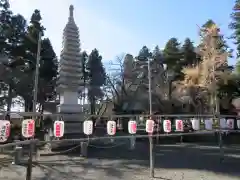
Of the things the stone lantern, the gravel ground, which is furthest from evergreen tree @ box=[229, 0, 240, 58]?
the gravel ground

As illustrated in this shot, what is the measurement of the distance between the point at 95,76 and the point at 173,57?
479 inches

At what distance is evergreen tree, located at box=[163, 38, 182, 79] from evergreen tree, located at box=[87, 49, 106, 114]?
990cm

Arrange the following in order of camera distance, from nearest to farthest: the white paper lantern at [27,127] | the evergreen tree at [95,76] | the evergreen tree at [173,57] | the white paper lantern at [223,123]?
1. the white paper lantern at [27,127]
2. the white paper lantern at [223,123]
3. the evergreen tree at [173,57]
4. the evergreen tree at [95,76]

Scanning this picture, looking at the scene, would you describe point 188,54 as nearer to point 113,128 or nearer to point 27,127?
point 113,128

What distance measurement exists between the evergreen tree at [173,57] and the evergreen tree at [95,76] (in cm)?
990

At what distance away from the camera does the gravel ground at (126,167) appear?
474 inches

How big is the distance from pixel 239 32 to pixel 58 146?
23.2m

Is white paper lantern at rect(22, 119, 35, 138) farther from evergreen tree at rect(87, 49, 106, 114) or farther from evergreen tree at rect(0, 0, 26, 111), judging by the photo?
evergreen tree at rect(87, 49, 106, 114)

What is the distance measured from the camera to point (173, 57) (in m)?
40.8

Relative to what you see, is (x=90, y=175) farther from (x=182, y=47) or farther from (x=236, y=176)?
(x=182, y=47)

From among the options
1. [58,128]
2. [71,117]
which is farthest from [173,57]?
[58,128]

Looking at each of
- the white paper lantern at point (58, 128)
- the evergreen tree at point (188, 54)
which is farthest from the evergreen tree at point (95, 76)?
the white paper lantern at point (58, 128)

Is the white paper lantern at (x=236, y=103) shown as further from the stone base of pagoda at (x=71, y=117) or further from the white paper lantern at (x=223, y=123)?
the stone base of pagoda at (x=71, y=117)

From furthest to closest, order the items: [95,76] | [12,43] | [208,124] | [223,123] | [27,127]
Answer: [95,76] → [12,43] → [223,123] → [208,124] → [27,127]
